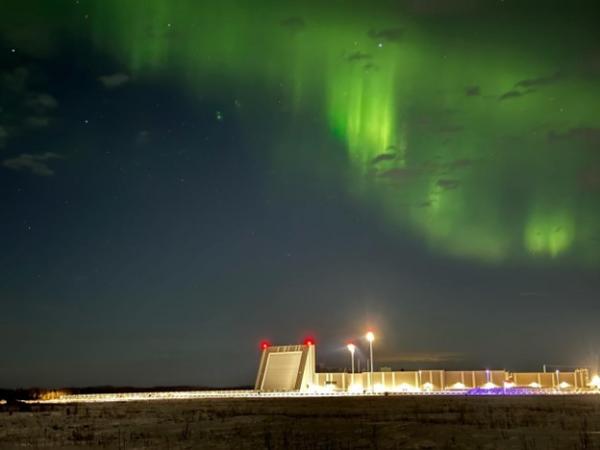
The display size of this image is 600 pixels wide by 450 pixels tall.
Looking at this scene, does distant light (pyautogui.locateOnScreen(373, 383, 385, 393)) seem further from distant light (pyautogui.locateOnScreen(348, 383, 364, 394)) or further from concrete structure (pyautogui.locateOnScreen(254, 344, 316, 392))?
concrete structure (pyautogui.locateOnScreen(254, 344, 316, 392))

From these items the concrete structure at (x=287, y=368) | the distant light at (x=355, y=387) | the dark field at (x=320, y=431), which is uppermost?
the concrete structure at (x=287, y=368)

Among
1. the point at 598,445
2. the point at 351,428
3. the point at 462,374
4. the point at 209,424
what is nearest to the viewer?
the point at 598,445

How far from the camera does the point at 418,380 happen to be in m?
85.2

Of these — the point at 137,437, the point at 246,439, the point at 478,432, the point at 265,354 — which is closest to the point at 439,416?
the point at 478,432

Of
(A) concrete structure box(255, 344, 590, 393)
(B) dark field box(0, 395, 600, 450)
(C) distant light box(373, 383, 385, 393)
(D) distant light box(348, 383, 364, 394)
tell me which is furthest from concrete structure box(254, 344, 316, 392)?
(B) dark field box(0, 395, 600, 450)

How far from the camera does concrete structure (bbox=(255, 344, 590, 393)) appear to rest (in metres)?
83.6

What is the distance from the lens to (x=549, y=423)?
26.7 meters

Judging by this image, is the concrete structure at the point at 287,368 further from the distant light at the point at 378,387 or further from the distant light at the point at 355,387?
the distant light at the point at 378,387

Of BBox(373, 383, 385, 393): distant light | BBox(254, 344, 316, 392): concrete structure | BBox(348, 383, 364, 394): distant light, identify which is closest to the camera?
BBox(373, 383, 385, 393): distant light

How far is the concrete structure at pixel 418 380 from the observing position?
83.6 meters

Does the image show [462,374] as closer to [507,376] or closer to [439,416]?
[507,376]

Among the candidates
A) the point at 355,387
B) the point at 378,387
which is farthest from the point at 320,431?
the point at 355,387

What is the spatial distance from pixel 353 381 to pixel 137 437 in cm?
6558

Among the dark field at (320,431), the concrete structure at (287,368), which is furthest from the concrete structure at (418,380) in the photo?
the dark field at (320,431)
